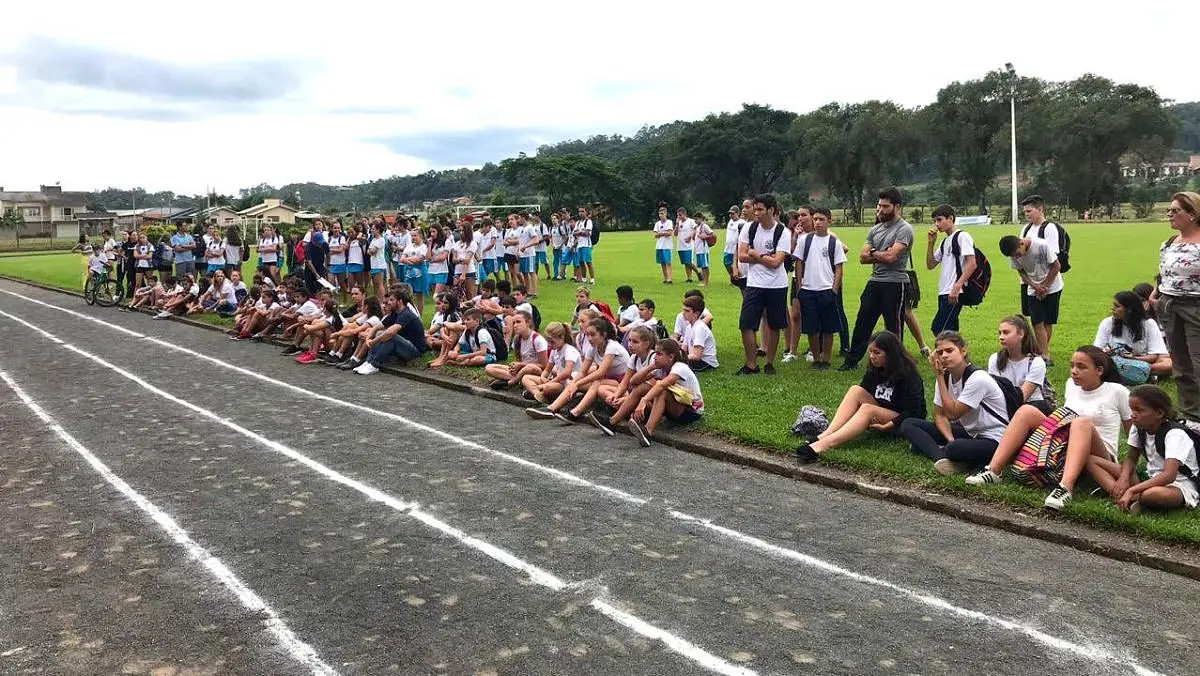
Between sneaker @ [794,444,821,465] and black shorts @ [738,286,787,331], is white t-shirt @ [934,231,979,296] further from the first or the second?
sneaker @ [794,444,821,465]

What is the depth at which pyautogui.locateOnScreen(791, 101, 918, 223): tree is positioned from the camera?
83.4 meters

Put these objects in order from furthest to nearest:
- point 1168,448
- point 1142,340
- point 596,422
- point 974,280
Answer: point 974,280, point 1142,340, point 596,422, point 1168,448

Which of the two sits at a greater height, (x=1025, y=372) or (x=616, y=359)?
(x=1025, y=372)

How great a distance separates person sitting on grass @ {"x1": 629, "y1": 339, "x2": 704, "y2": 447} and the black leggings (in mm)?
2021

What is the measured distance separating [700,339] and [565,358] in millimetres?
1723

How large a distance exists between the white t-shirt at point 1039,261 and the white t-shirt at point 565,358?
17.1 ft

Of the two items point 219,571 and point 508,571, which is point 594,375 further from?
point 219,571

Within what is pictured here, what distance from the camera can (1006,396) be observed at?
7.30 meters

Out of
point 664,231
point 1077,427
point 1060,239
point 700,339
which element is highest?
point 664,231

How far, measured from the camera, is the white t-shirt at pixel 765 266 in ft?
35.1

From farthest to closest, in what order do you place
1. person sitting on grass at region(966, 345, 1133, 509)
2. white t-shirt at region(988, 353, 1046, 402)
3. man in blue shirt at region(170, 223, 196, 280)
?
1. man in blue shirt at region(170, 223, 196, 280)
2. white t-shirt at region(988, 353, 1046, 402)
3. person sitting on grass at region(966, 345, 1133, 509)

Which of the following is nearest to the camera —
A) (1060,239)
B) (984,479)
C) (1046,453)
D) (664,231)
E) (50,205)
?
(1046,453)

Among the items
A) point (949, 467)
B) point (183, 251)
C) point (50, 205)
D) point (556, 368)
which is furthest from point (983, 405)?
point (50, 205)

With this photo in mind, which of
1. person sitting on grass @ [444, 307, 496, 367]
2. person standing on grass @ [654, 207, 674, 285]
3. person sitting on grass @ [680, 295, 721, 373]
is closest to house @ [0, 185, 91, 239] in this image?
person standing on grass @ [654, 207, 674, 285]
